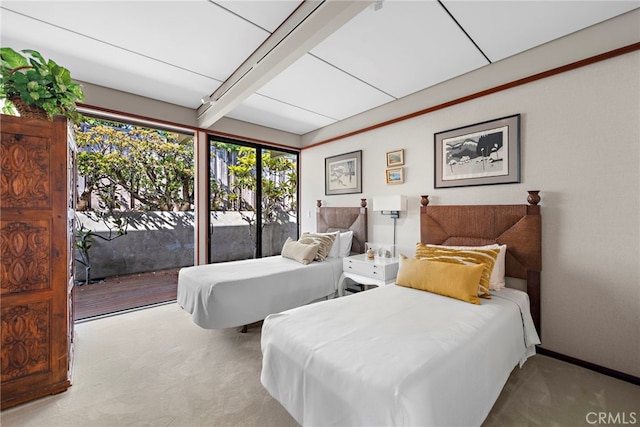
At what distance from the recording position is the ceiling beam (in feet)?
5.83

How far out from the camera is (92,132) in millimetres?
4938

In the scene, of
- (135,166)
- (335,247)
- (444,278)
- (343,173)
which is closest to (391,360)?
(444,278)

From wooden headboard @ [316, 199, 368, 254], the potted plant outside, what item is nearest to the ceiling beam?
the potted plant outside

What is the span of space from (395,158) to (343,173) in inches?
38.9

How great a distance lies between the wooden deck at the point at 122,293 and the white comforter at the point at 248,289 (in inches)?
53.2

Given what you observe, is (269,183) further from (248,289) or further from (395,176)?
(248,289)

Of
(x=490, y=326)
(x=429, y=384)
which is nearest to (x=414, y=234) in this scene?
(x=490, y=326)

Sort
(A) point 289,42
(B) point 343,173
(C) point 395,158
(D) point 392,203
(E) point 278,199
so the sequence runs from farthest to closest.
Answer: (E) point 278,199
(B) point 343,173
(C) point 395,158
(D) point 392,203
(A) point 289,42

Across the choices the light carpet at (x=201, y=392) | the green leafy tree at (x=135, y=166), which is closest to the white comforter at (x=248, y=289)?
the light carpet at (x=201, y=392)

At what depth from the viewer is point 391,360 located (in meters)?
1.25

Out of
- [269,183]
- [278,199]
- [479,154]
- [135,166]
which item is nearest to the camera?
[479,154]

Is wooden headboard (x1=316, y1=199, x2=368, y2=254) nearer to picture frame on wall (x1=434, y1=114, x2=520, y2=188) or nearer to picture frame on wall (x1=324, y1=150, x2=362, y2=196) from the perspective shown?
picture frame on wall (x1=324, y1=150, x2=362, y2=196)

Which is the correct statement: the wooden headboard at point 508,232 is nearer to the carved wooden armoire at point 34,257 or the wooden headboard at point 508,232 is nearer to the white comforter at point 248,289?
the white comforter at point 248,289

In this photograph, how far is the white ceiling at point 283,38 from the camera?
194 cm
